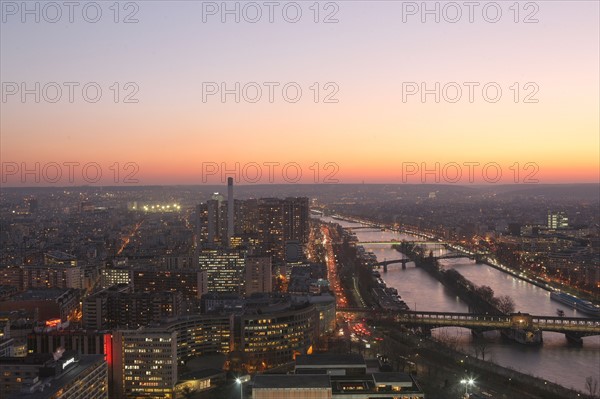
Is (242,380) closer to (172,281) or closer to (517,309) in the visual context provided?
(172,281)

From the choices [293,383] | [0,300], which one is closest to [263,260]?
[0,300]

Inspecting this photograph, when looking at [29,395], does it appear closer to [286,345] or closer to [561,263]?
[286,345]

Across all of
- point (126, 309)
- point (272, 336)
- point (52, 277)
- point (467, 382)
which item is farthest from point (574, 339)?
point (52, 277)

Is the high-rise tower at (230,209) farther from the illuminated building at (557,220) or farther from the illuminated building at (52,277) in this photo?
the illuminated building at (557,220)

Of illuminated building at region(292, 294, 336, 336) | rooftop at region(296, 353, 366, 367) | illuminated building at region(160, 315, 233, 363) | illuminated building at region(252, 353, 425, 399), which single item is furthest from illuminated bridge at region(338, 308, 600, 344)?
illuminated building at region(252, 353, 425, 399)

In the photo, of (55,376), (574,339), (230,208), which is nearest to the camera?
(55,376)

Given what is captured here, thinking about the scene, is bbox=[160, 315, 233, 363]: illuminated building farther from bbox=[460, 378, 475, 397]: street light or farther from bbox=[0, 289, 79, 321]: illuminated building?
bbox=[460, 378, 475, 397]: street light

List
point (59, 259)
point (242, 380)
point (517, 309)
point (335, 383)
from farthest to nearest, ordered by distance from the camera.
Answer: point (59, 259)
point (517, 309)
point (242, 380)
point (335, 383)
